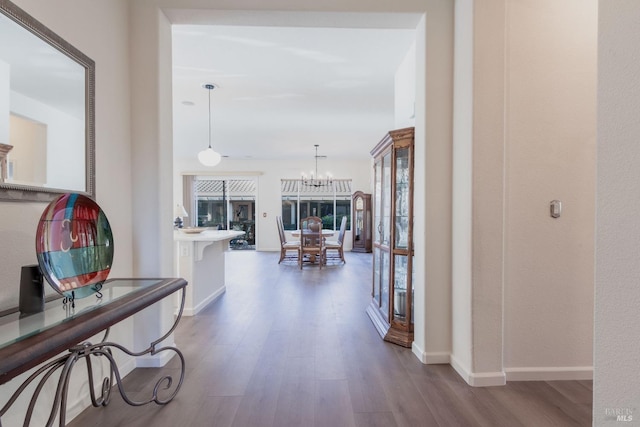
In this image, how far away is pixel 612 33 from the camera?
0.96 meters

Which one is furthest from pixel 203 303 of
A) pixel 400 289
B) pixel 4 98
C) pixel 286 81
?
pixel 286 81

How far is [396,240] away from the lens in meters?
2.78

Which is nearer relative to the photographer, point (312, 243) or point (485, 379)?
point (485, 379)

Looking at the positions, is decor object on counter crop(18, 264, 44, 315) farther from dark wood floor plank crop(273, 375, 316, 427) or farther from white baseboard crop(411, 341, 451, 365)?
white baseboard crop(411, 341, 451, 365)

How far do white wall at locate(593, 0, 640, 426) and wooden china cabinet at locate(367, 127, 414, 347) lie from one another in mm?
1576

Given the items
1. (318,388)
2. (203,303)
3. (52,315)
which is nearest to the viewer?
(52,315)

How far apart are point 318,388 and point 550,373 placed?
1607mm

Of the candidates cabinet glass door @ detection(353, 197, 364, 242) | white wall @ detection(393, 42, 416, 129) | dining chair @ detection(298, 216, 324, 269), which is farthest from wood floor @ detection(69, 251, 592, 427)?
cabinet glass door @ detection(353, 197, 364, 242)

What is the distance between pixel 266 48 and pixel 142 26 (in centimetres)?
116

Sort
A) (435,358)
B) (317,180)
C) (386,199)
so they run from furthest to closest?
1. (317,180)
2. (386,199)
3. (435,358)

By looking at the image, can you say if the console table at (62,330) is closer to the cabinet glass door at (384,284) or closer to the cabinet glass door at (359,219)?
the cabinet glass door at (384,284)

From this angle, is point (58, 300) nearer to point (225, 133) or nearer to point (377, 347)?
point (377, 347)

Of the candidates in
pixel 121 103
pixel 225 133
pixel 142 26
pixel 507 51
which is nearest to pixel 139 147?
pixel 121 103

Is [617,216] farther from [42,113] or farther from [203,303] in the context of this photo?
[203,303]
